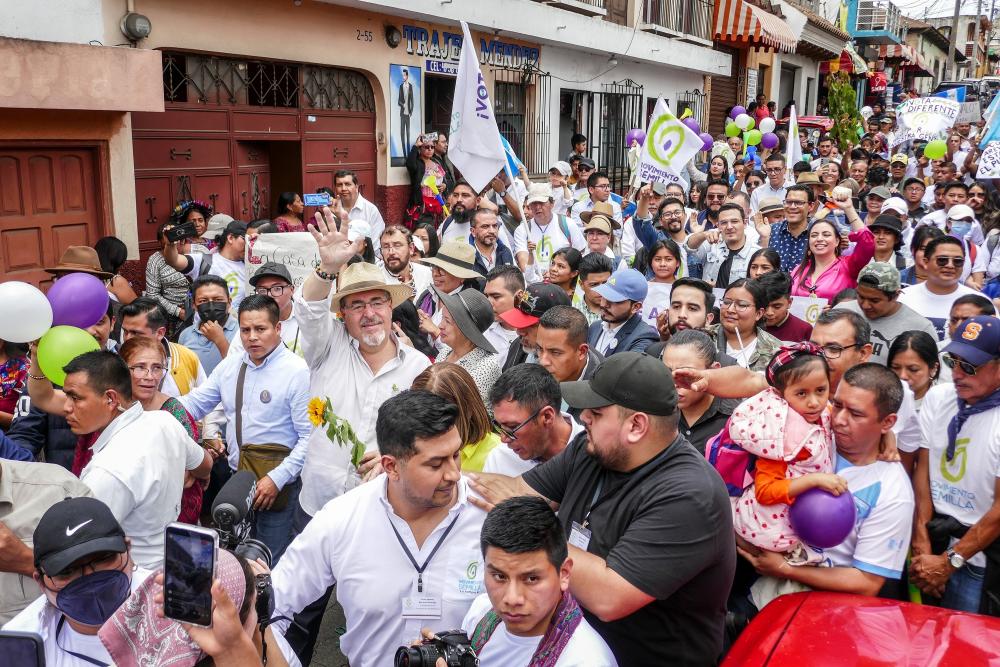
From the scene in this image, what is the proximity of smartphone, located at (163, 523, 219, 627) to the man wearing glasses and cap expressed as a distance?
104 cm

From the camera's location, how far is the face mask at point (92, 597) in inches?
103

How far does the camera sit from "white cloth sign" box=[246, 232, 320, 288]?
20.0 ft

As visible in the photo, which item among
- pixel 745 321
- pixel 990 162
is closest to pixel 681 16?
pixel 990 162

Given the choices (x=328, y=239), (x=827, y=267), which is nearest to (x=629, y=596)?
(x=328, y=239)

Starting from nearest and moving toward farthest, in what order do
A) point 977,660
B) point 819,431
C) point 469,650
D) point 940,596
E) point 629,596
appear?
point 469,650 < point 629,596 < point 977,660 < point 819,431 < point 940,596

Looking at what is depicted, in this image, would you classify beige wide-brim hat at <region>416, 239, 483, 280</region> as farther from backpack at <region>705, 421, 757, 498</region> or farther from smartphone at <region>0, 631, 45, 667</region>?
smartphone at <region>0, 631, 45, 667</region>

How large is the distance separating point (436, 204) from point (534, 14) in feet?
16.9

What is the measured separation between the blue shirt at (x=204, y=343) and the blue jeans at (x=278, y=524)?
65.0 inches

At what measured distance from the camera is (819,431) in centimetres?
345

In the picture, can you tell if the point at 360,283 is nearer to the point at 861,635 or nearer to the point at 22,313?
the point at 22,313

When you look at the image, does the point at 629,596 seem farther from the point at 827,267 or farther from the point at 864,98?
the point at 864,98

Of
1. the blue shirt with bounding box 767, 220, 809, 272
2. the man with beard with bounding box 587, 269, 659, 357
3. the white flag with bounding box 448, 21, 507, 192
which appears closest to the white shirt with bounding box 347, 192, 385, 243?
the white flag with bounding box 448, 21, 507, 192

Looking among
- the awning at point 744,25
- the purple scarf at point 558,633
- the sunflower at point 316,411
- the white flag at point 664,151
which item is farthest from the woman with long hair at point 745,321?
the awning at point 744,25

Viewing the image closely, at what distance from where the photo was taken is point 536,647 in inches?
91.6
